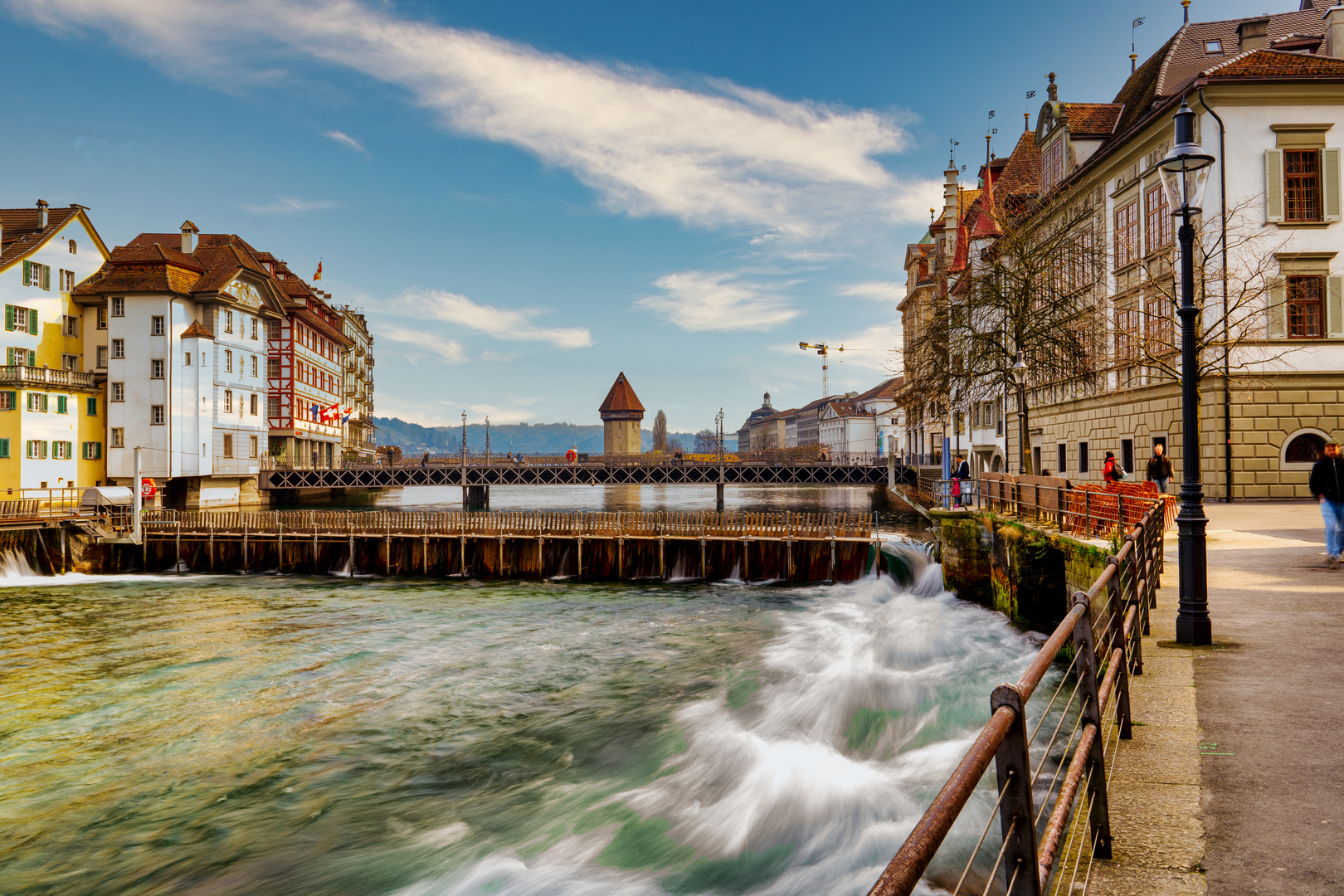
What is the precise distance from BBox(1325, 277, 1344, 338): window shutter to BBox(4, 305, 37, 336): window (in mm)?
68576

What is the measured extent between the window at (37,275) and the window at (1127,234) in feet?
208

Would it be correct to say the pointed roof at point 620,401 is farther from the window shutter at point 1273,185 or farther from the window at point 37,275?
the window shutter at point 1273,185

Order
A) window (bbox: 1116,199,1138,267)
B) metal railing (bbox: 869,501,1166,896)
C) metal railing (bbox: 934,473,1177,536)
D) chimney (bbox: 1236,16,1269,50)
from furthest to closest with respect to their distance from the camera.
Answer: chimney (bbox: 1236,16,1269,50), window (bbox: 1116,199,1138,267), metal railing (bbox: 934,473,1177,536), metal railing (bbox: 869,501,1166,896)

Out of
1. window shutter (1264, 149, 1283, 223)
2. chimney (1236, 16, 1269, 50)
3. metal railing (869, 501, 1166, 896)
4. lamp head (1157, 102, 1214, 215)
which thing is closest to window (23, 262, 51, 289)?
lamp head (1157, 102, 1214, 215)

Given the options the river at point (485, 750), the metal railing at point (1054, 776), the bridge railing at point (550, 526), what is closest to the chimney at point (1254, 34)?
the bridge railing at point (550, 526)

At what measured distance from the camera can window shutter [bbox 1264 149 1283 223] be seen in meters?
26.0

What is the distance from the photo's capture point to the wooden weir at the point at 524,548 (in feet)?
109

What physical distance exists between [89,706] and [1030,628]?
19330 mm

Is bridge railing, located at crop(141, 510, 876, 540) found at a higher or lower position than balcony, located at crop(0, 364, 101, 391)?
lower

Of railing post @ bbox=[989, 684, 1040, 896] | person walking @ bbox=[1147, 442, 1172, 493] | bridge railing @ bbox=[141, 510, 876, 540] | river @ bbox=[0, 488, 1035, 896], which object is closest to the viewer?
railing post @ bbox=[989, 684, 1040, 896]

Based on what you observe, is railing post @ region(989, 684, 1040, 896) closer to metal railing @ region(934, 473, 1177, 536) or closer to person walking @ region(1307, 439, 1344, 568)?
metal railing @ region(934, 473, 1177, 536)

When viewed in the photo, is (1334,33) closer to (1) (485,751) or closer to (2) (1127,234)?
(2) (1127,234)

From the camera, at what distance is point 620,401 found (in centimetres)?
15250

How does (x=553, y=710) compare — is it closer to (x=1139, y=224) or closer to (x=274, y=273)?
(x=1139, y=224)
